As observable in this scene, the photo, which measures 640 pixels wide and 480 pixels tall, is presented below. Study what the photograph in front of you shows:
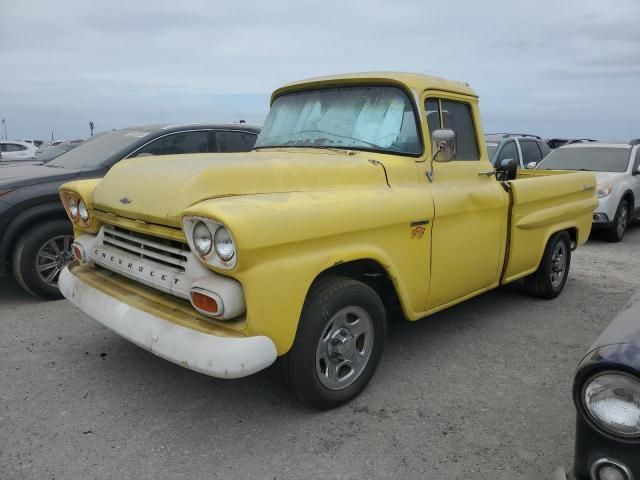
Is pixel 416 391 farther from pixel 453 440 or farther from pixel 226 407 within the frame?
pixel 226 407

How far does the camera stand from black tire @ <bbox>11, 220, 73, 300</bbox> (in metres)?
5.04

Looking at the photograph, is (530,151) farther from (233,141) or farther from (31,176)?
(31,176)

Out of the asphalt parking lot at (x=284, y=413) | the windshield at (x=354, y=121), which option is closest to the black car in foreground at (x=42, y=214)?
the asphalt parking lot at (x=284, y=413)

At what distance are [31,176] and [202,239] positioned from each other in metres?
3.62

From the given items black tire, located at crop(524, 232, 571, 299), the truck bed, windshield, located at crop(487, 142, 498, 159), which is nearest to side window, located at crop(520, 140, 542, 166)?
windshield, located at crop(487, 142, 498, 159)

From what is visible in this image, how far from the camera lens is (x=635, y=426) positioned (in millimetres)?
1711

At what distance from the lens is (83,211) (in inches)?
144

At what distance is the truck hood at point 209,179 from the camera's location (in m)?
2.86

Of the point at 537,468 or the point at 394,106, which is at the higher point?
the point at 394,106

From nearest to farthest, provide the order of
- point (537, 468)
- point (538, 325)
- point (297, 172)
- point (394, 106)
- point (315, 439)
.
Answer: point (537, 468) < point (315, 439) < point (297, 172) < point (394, 106) < point (538, 325)

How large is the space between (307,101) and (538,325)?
2.85 metres

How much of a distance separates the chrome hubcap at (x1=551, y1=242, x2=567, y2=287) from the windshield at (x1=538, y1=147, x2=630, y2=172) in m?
4.55

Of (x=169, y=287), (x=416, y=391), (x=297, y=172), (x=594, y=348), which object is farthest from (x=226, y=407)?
(x=594, y=348)

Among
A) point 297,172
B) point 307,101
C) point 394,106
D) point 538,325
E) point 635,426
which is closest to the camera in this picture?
point 635,426
